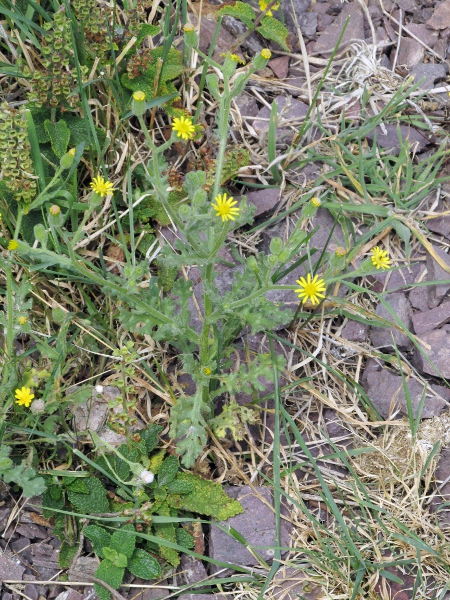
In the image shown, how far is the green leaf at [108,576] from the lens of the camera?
9.21ft

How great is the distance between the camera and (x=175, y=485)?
9.92 ft

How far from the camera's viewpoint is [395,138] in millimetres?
3844

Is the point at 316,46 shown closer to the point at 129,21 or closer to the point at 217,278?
the point at 129,21

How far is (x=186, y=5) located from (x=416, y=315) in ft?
7.21

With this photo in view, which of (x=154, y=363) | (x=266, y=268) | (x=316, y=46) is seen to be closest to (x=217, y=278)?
(x=154, y=363)

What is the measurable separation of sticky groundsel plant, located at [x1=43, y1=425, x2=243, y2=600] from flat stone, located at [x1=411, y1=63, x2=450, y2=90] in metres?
2.72

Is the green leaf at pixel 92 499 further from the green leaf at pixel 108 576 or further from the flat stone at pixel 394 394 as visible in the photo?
the flat stone at pixel 394 394

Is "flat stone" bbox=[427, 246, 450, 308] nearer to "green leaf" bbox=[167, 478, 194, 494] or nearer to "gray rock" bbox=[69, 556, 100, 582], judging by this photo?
"green leaf" bbox=[167, 478, 194, 494]

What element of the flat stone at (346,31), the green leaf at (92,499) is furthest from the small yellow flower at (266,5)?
the green leaf at (92,499)

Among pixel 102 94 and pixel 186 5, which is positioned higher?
pixel 186 5

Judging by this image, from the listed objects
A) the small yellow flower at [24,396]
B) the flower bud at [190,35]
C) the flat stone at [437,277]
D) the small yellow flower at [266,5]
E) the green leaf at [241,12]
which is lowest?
the small yellow flower at [24,396]

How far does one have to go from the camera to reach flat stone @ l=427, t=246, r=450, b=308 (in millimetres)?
3498

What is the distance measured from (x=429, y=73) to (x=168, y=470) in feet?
9.41

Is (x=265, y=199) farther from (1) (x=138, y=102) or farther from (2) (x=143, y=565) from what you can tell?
(2) (x=143, y=565)
